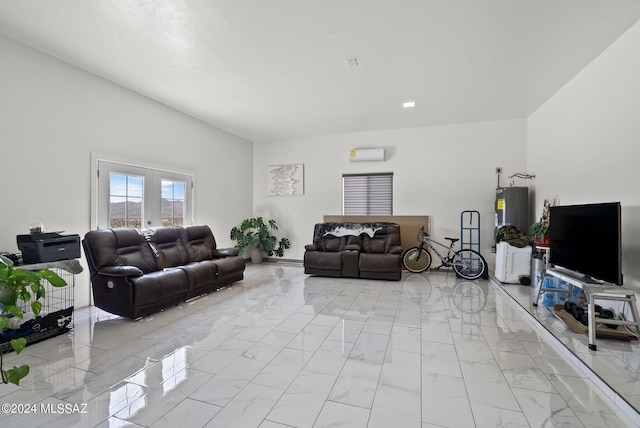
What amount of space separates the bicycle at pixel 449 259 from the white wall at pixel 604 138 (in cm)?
166

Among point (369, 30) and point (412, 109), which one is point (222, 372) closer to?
point (369, 30)

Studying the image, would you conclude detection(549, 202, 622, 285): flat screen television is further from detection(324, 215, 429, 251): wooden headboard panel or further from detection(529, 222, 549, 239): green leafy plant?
detection(324, 215, 429, 251): wooden headboard panel

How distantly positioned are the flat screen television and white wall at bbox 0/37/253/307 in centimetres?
555

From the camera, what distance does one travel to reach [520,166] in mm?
5594

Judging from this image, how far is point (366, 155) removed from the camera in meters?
6.39

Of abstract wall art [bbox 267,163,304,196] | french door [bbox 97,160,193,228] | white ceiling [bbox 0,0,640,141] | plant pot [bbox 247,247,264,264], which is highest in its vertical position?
white ceiling [bbox 0,0,640,141]

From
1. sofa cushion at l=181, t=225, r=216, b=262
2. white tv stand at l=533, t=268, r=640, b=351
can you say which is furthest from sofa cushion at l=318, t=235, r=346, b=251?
white tv stand at l=533, t=268, r=640, b=351

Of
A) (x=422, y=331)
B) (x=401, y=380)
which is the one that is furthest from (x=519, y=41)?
(x=401, y=380)

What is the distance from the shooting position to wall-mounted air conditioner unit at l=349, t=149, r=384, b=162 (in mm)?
6305

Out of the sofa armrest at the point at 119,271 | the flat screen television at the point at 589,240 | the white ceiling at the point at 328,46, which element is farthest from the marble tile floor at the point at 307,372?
the white ceiling at the point at 328,46

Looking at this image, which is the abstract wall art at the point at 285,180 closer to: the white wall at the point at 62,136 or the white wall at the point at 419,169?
the white wall at the point at 419,169

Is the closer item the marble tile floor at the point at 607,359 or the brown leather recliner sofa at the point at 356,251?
the marble tile floor at the point at 607,359

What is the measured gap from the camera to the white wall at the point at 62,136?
10.2 ft

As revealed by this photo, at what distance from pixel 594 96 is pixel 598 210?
5.15 ft
